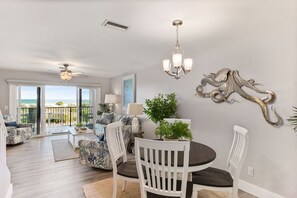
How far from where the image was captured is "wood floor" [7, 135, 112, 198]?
8.34 ft

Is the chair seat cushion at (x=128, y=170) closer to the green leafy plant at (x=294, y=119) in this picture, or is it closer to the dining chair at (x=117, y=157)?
the dining chair at (x=117, y=157)

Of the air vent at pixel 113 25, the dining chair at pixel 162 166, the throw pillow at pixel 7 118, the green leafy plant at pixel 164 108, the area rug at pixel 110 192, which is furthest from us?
the throw pillow at pixel 7 118

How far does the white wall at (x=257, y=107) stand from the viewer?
2205 millimetres

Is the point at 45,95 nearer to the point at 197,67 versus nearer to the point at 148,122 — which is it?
the point at 148,122

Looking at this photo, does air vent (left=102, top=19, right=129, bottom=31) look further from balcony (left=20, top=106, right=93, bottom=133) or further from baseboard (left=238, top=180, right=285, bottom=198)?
balcony (left=20, top=106, right=93, bottom=133)

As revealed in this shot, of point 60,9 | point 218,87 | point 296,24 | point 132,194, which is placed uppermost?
point 60,9

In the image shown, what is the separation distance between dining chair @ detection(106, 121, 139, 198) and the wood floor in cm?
80

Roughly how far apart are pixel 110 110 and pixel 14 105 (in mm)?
3260

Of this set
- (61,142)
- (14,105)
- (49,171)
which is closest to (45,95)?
(14,105)

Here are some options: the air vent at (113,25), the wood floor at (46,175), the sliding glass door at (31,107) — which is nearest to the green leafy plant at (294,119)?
the air vent at (113,25)

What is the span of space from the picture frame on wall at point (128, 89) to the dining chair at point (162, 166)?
13.9 ft

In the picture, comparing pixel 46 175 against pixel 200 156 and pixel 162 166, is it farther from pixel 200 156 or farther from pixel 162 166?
pixel 200 156

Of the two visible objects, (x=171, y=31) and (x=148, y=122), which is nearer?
(x=171, y=31)

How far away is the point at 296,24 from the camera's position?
6.98 ft
